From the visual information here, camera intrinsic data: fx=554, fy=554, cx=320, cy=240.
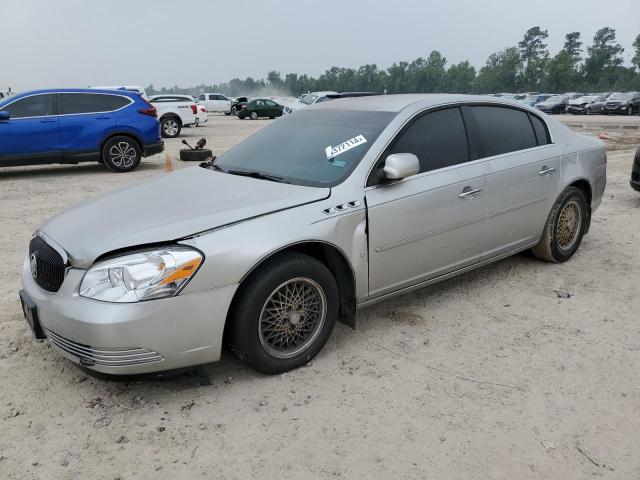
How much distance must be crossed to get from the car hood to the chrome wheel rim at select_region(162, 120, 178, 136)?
16459 mm

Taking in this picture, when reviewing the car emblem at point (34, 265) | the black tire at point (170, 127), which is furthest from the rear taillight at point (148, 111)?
the car emblem at point (34, 265)

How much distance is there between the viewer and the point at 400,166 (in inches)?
135

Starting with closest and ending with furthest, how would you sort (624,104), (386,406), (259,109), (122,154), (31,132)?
1. (386,406)
2. (31,132)
3. (122,154)
4. (624,104)
5. (259,109)

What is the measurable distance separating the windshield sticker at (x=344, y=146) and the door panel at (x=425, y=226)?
0.36 m

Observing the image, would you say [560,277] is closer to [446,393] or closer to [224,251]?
[446,393]

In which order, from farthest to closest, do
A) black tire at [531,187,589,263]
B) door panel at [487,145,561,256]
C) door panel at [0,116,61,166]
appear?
door panel at [0,116,61,166] → black tire at [531,187,589,263] → door panel at [487,145,561,256]

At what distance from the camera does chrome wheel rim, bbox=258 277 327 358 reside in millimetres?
3141

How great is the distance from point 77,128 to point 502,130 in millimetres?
8445

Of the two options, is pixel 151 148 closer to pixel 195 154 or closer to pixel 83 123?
pixel 195 154

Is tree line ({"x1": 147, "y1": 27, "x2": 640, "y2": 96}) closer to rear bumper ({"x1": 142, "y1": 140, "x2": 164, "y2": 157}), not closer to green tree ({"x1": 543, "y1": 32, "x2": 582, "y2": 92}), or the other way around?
green tree ({"x1": 543, "y1": 32, "x2": 582, "y2": 92})

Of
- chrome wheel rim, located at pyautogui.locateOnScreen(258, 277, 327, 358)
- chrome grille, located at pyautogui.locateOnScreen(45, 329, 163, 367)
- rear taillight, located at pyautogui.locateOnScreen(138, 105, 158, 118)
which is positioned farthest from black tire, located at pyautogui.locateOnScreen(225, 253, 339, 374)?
rear taillight, located at pyautogui.locateOnScreen(138, 105, 158, 118)

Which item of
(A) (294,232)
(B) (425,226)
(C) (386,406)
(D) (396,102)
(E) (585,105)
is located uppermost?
(D) (396,102)

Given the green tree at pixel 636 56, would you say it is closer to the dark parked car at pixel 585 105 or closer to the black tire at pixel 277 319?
the dark parked car at pixel 585 105

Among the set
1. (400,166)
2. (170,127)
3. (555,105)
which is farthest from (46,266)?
(555,105)
